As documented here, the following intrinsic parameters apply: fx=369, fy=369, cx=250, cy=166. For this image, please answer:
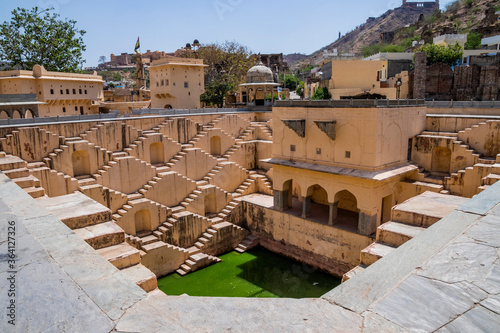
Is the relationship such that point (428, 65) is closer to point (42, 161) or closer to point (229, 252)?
point (229, 252)

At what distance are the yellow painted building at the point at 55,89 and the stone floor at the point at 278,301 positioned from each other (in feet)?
82.5

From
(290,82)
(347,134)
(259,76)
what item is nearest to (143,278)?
(347,134)

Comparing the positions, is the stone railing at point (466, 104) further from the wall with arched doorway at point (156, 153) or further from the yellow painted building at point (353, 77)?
the wall with arched doorway at point (156, 153)

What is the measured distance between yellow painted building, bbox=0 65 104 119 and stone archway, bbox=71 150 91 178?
1084cm

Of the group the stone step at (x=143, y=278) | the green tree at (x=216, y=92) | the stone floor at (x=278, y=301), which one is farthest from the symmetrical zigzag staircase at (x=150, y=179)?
the green tree at (x=216, y=92)

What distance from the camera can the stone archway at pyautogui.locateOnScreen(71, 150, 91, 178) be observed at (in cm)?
1662

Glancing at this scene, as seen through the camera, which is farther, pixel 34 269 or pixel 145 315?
pixel 34 269

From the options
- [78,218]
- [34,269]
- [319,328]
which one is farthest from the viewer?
[78,218]

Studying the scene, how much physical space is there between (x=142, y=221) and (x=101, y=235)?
10.1m

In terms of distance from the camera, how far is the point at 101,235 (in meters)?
7.15

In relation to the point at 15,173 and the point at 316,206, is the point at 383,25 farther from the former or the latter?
the point at 15,173

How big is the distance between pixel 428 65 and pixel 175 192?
24.9 m

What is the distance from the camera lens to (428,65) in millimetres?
31250

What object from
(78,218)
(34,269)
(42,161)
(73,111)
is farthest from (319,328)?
(73,111)
